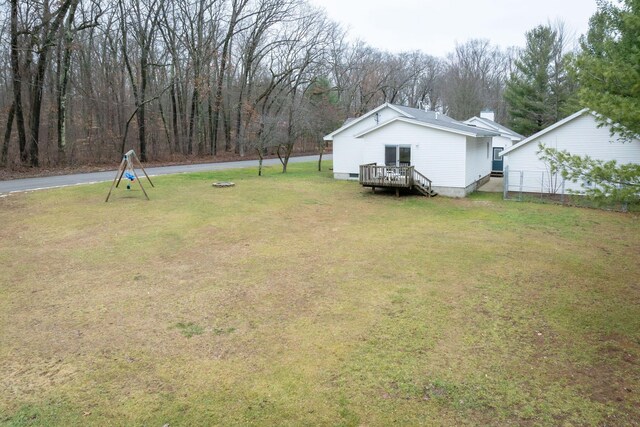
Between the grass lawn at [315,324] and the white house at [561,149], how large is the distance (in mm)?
5661

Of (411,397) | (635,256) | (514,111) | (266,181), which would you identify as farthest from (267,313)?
(514,111)

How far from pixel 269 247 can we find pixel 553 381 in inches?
272

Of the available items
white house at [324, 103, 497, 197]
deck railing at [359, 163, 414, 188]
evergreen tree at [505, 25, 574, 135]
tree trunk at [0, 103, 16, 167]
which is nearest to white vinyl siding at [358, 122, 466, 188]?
white house at [324, 103, 497, 197]

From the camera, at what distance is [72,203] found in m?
14.9

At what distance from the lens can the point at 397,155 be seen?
65.2 feet

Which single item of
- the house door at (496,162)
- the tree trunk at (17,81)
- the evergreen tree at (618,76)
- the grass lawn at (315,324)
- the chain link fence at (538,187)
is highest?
the tree trunk at (17,81)

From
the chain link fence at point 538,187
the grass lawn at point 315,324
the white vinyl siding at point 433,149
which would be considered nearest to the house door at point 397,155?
the white vinyl siding at point 433,149

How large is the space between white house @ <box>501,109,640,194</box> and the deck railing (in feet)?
13.7

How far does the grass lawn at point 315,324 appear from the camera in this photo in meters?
4.36

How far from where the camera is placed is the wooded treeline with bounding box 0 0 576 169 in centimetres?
2277

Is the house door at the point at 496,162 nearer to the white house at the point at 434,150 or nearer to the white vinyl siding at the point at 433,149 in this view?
the white house at the point at 434,150

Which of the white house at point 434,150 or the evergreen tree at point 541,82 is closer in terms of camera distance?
the white house at point 434,150

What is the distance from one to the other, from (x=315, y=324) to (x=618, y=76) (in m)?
5.08

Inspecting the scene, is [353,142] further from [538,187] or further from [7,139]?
[7,139]
